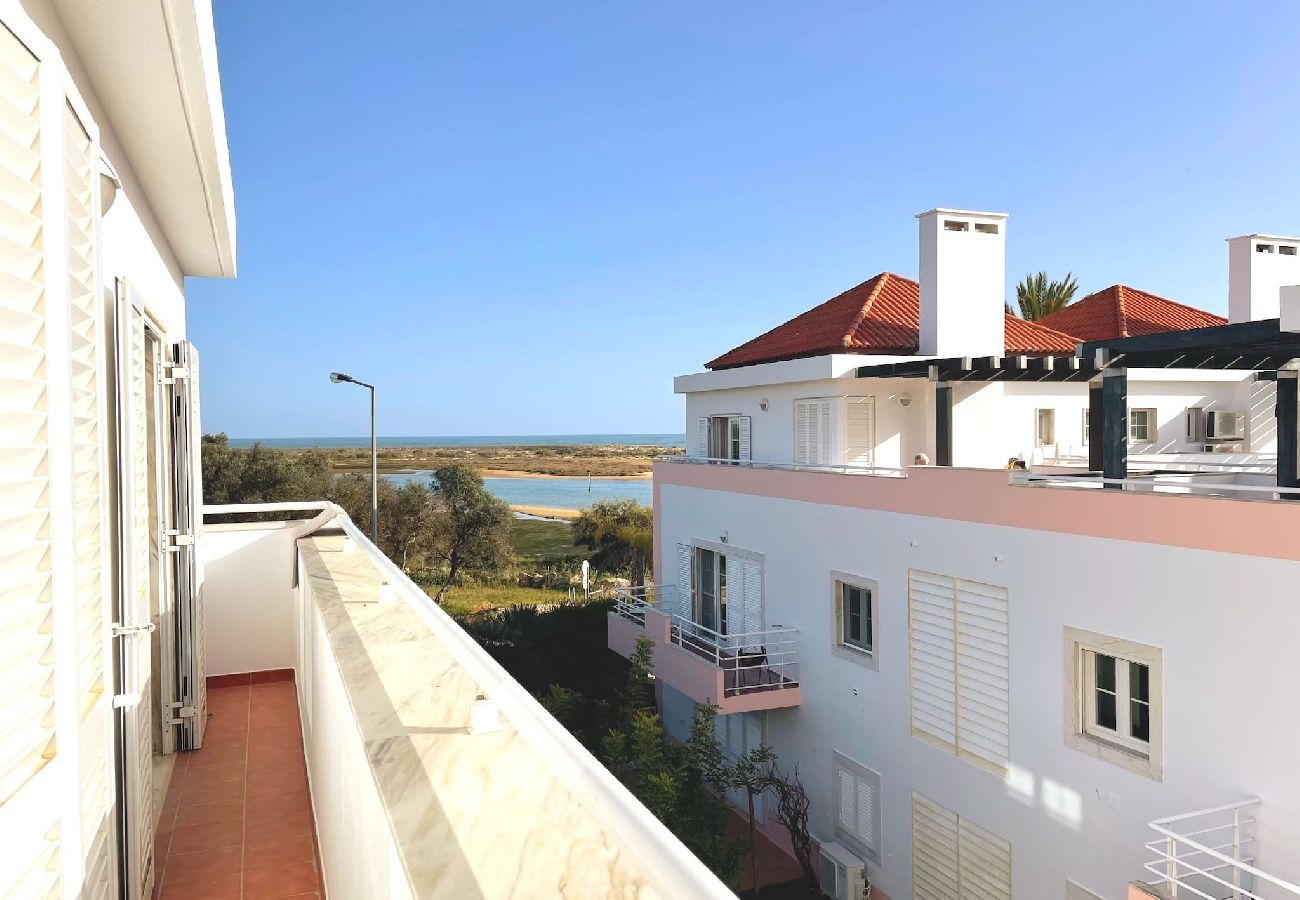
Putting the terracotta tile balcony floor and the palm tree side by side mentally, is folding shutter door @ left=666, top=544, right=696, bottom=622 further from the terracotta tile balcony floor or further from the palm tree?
the palm tree

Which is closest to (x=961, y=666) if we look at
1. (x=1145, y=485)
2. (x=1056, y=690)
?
(x=1056, y=690)

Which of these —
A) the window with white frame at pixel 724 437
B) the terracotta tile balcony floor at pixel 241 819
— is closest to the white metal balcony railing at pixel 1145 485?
the terracotta tile balcony floor at pixel 241 819

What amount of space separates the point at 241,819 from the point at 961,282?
13.1 m

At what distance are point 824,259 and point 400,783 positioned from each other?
2654 inches

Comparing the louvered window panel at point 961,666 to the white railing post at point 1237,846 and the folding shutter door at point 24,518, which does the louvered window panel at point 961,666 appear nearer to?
the white railing post at point 1237,846

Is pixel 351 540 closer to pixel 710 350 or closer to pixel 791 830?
pixel 791 830

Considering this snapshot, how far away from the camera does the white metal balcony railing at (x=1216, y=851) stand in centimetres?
679

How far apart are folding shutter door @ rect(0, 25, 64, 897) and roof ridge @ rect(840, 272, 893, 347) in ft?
44.4

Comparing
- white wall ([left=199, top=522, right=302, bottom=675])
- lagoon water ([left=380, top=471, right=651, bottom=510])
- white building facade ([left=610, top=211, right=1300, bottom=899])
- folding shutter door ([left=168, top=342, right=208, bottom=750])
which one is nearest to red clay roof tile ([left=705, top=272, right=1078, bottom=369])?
white building facade ([left=610, top=211, right=1300, bottom=899])

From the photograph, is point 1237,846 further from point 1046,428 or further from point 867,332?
point 867,332

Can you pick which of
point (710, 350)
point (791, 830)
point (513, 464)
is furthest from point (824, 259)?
point (791, 830)

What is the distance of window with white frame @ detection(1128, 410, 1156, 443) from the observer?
15.4 m

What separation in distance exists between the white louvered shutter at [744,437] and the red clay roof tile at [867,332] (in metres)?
1.28

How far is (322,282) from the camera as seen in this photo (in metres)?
81.6
